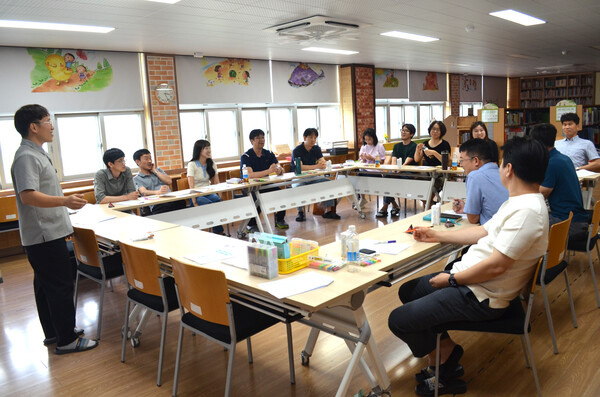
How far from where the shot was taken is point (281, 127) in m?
9.19

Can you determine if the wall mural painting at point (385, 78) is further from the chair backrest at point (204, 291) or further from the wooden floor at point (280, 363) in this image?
the chair backrest at point (204, 291)

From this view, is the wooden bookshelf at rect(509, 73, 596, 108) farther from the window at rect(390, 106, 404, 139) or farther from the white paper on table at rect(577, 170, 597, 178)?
the white paper on table at rect(577, 170, 597, 178)

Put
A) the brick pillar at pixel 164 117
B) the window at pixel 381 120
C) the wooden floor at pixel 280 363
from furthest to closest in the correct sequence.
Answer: the window at pixel 381 120
the brick pillar at pixel 164 117
the wooden floor at pixel 280 363

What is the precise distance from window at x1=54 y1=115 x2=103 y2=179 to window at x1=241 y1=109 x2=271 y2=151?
2.62 metres

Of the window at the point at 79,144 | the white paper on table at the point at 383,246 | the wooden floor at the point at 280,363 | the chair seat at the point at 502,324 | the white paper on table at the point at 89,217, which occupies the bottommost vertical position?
the wooden floor at the point at 280,363

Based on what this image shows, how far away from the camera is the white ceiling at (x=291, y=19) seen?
173 inches

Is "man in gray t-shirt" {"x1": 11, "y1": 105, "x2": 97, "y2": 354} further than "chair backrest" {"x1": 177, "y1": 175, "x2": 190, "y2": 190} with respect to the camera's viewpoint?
No

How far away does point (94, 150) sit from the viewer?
686 centimetres

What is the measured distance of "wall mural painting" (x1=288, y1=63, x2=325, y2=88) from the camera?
352 inches

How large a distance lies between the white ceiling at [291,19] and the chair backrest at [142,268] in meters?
2.63

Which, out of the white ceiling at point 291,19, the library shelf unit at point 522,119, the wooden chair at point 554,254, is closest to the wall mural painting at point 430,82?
the white ceiling at point 291,19

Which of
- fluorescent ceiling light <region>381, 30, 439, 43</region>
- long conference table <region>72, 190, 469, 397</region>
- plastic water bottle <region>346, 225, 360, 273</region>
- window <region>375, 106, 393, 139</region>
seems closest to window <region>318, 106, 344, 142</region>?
window <region>375, 106, 393, 139</region>

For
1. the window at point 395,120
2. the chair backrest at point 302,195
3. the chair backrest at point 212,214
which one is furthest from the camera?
the window at point 395,120

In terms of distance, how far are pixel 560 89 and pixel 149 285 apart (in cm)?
1469
